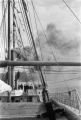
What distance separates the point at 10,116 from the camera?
241 inches

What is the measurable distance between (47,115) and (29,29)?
321 inches

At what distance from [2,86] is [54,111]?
409 cm

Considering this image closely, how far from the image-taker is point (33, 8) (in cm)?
1368

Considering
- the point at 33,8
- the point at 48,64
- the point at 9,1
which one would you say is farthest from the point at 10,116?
the point at 9,1

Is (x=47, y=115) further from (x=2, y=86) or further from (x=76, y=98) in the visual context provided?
(x=2, y=86)

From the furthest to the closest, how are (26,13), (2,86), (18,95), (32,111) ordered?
1. (18,95)
2. (26,13)
3. (2,86)
4. (32,111)

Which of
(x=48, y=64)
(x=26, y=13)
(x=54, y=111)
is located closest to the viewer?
(x=48, y=64)

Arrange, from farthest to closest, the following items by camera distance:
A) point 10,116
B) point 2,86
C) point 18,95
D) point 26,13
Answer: point 18,95 < point 26,13 < point 2,86 < point 10,116

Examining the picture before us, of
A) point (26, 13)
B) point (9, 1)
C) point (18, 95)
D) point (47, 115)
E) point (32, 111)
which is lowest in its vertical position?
point (18, 95)

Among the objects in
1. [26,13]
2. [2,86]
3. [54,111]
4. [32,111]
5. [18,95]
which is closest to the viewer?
[54,111]

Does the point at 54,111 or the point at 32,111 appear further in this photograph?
the point at 32,111

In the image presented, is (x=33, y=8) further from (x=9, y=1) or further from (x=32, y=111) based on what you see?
(x=32, y=111)

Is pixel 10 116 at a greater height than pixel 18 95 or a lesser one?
greater

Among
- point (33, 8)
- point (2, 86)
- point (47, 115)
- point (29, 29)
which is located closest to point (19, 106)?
point (47, 115)
